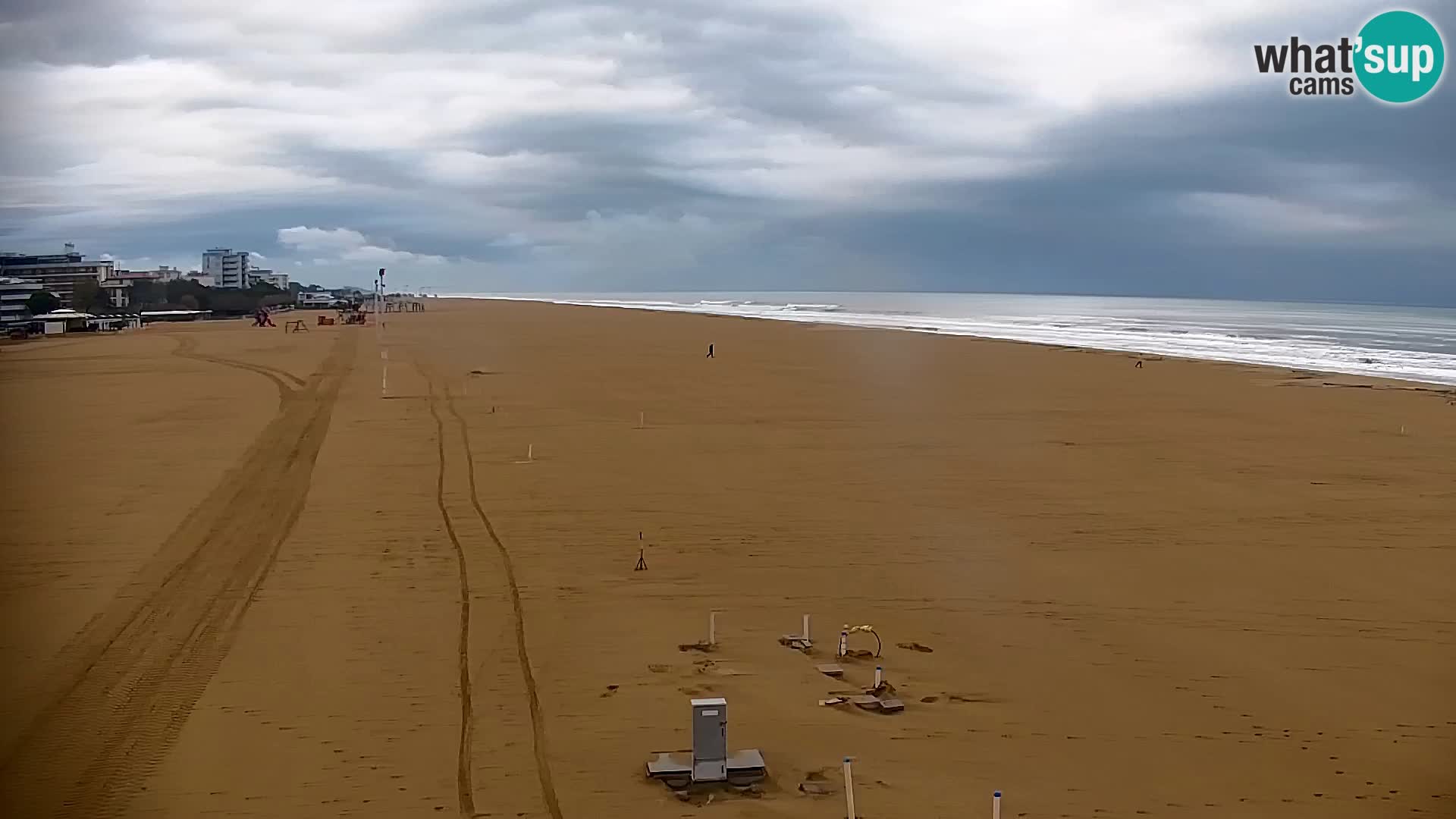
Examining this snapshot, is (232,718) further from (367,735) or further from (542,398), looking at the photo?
(542,398)

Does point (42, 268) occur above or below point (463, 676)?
above

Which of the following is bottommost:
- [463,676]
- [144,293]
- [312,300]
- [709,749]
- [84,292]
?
[463,676]

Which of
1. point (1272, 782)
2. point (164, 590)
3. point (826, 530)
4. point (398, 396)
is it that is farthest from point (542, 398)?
point (1272, 782)

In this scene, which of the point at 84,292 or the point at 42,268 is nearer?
the point at 42,268

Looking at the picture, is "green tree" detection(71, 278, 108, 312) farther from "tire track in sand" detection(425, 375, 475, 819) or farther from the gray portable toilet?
the gray portable toilet

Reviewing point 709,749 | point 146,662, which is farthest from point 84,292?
point 709,749

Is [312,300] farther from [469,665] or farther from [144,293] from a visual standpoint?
[469,665]

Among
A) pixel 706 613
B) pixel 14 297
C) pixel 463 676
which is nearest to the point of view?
pixel 14 297

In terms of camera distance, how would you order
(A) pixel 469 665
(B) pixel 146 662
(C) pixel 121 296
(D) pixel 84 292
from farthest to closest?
(C) pixel 121 296, (D) pixel 84 292, (A) pixel 469 665, (B) pixel 146 662
